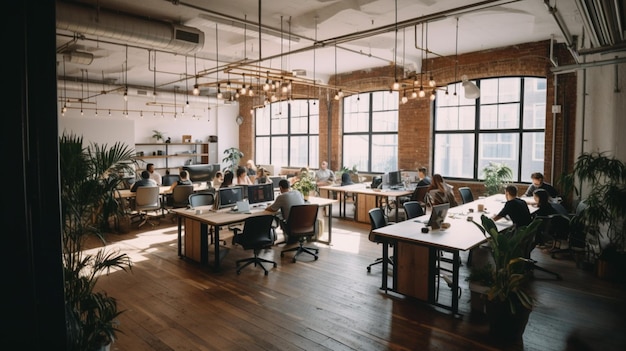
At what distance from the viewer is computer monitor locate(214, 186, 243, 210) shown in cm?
662

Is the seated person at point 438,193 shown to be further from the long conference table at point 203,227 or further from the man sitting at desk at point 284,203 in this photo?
the long conference table at point 203,227

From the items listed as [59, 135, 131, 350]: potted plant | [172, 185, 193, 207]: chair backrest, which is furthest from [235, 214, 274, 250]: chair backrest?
[172, 185, 193, 207]: chair backrest

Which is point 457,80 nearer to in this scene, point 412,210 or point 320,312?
point 412,210

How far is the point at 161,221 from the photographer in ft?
32.0

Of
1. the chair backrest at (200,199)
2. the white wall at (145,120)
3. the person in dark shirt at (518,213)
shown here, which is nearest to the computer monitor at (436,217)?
the person in dark shirt at (518,213)

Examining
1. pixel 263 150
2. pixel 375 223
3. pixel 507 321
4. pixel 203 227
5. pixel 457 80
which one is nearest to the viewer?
pixel 507 321

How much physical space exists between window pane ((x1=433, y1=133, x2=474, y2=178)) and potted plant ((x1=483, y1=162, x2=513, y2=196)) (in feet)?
2.95

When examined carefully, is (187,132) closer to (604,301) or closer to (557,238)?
(557,238)

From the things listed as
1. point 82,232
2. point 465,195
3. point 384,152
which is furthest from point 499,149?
point 82,232

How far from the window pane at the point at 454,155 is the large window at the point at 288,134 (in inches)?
182

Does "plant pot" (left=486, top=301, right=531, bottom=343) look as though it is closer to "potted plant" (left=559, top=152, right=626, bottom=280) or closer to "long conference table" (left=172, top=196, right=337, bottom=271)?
"potted plant" (left=559, top=152, right=626, bottom=280)

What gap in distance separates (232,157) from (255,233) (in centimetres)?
1065

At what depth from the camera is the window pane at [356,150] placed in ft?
41.7

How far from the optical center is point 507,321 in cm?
380
